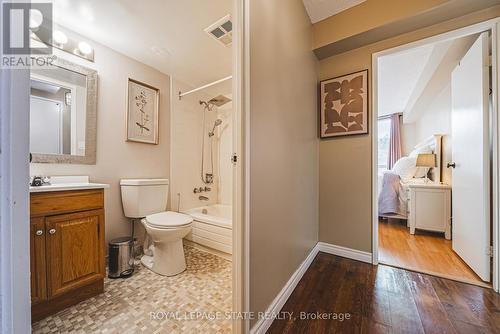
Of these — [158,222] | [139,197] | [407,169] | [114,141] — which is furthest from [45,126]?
[407,169]

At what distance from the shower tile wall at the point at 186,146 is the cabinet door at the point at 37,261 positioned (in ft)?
4.29

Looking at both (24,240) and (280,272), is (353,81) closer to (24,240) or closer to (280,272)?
(280,272)

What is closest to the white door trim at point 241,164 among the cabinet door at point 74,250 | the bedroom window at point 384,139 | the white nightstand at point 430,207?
the cabinet door at point 74,250

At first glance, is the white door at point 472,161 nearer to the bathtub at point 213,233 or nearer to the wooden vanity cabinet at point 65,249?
the bathtub at point 213,233

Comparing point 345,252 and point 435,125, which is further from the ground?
point 435,125

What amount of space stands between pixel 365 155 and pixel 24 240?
2.31 meters

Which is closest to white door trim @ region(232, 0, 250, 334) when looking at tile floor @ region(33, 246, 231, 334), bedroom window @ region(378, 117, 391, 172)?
tile floor @ region(33, 246, 231, 334)

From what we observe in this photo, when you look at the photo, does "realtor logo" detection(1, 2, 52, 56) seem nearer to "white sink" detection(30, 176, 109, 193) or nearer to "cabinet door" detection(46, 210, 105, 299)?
"white sink" detection(30, 176, 109, 193)

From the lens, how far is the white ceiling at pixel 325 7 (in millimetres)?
1789

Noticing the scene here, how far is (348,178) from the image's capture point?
6.81 feet

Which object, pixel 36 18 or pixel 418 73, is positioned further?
pixel 418 73

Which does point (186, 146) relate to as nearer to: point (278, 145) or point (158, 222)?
point (158, 222)

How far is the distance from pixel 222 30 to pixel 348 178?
1.91 meters

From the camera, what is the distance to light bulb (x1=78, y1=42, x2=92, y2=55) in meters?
1.73
